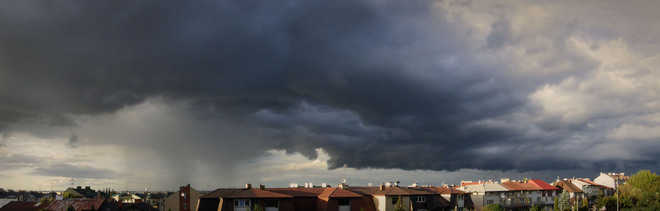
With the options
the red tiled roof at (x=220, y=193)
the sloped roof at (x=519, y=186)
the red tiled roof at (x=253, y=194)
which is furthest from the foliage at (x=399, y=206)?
the sloped roof at (x=519, y=186)

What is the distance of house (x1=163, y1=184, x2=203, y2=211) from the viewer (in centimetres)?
10288

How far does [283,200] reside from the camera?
77438mm

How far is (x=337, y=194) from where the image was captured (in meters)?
81.7

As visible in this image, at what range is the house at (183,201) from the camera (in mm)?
102875

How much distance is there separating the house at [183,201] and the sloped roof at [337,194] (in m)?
33.4

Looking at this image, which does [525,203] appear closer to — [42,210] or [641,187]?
[641,187]

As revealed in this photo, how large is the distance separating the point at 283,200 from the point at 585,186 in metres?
116

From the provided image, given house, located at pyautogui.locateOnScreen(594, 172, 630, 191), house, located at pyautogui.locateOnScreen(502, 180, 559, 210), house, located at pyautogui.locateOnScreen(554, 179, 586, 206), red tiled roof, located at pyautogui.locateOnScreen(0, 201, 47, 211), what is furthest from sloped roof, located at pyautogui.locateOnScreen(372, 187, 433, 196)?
→ house, located at pyautogui.locateOnScreen(594, 172, 630, 191)

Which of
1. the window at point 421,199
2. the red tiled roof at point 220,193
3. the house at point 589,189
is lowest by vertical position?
the house at point 589,189

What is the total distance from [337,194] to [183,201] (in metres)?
38.8

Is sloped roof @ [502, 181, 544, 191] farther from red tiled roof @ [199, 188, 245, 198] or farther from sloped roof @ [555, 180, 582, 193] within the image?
red tiled roof @ [199, 188, 245, 198]

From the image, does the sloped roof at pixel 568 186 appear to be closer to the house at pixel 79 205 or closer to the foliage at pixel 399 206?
the foliage at pixel 399 206

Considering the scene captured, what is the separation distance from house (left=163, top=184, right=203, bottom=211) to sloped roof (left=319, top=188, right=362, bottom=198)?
33.4 metres

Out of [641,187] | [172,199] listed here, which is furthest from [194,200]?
[641,187]
